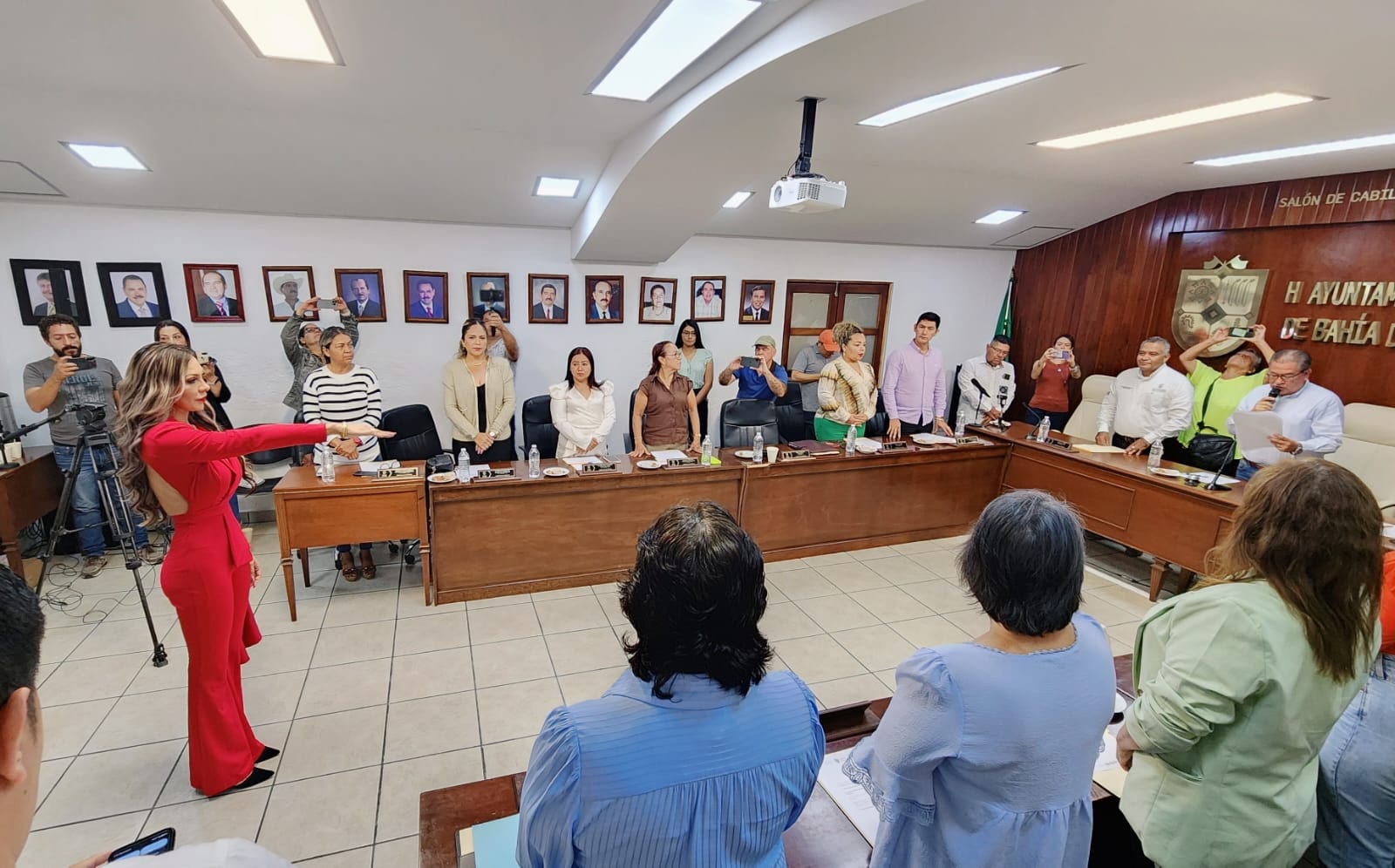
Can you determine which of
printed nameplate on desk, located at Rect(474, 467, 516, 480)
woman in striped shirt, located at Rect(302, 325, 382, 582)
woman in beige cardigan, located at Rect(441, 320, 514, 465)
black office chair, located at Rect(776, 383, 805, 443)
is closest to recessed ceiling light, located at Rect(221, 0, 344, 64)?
woman in striped shirt, located at Rect(302, 325, 382, 582)

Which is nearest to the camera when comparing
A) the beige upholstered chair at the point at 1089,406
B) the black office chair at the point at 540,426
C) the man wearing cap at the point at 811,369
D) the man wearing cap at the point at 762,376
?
the black office chair at the point at 540,426

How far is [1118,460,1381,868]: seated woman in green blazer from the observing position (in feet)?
4.20

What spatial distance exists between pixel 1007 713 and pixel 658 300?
5.58 m

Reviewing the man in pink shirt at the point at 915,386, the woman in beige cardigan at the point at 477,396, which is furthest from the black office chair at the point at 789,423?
the woman in beige cardigan at the point at 477,396

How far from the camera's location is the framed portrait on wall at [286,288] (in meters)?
5.09

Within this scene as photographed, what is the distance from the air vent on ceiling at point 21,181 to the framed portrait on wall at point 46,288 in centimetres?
52

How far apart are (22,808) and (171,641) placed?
3362 millimetres

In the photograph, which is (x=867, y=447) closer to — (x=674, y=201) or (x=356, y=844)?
(x=674, y=201)

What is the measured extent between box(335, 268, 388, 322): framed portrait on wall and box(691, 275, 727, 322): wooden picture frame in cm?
288

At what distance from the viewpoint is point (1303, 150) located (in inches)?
162

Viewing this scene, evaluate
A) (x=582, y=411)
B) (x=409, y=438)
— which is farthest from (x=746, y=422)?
(x=409, y=438)

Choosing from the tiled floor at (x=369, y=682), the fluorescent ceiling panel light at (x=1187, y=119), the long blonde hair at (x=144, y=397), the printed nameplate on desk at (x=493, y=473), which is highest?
the fluorescent ceiling panel light at (x=1187, y=119)

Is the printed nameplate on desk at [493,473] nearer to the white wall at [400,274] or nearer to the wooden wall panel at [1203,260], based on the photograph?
the white wall at [400,274]

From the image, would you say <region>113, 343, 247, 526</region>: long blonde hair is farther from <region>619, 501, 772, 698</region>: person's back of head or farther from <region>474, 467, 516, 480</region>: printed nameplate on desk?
<region>619, 501, 772, 698</region>: person's back of head
